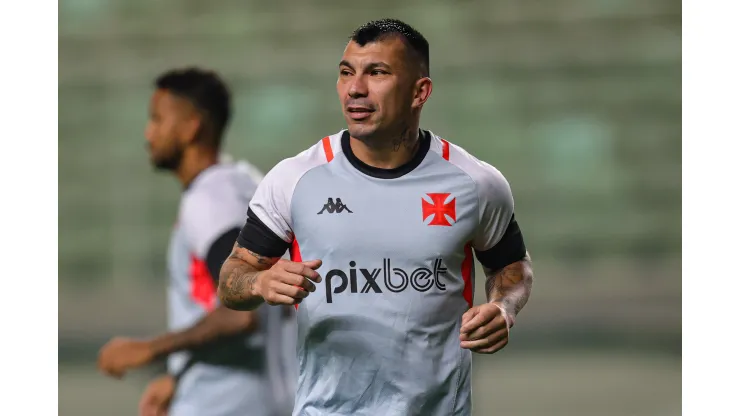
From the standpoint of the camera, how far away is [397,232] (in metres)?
2.78

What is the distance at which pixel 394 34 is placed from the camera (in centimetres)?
278

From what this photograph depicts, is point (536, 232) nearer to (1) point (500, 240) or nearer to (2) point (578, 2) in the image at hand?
(2) point (578, 2)

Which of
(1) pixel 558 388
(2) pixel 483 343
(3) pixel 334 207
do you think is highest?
(3) pixel 334 207

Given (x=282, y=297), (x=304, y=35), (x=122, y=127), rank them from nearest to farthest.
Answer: (x=282, y=297) → (x=304, y=35) → (x=122, y=127)

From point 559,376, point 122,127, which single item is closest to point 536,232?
point 559,376

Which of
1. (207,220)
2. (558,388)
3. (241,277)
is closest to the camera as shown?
(241,277)

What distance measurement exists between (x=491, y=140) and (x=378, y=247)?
6666 mm

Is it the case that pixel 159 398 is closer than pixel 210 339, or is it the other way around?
pixel 210 339

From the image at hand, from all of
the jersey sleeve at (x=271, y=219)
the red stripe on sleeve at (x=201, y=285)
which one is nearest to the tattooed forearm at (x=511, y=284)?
the jersey sleeve at (x=271, y=219)

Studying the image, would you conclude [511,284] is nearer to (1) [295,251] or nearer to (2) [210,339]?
(1) [295,251]

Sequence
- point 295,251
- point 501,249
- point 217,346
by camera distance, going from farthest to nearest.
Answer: point 217,346, point 501,249, point 295,251

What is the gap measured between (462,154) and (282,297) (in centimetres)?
73

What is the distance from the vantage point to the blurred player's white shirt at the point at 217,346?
3.64m

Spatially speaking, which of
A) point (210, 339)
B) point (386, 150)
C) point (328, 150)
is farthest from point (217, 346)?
point (386, 150)
